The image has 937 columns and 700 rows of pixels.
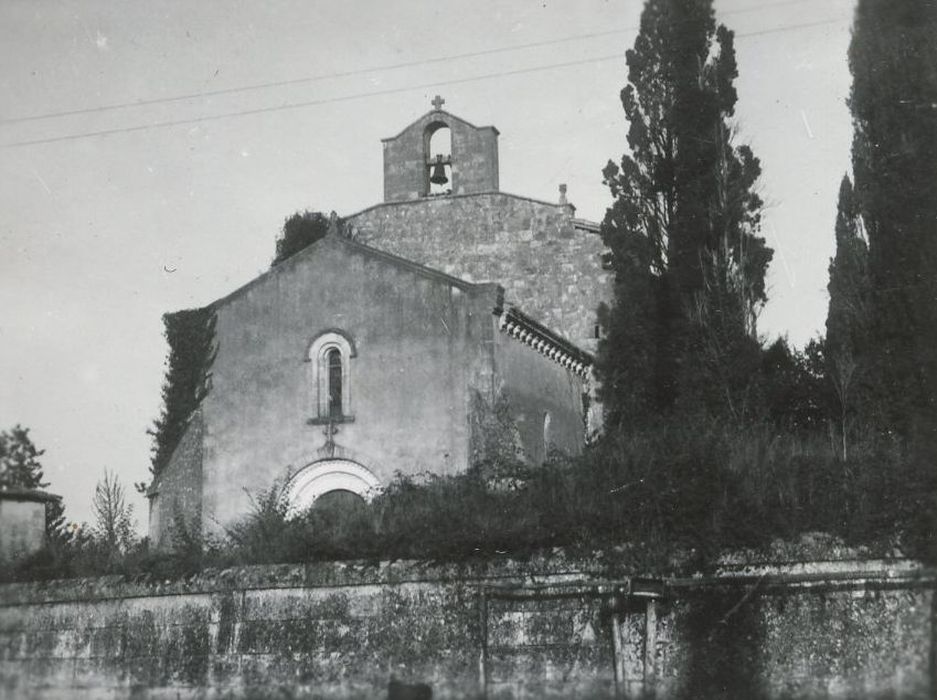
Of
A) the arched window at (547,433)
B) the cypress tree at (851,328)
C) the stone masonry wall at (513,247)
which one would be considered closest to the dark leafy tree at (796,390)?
the cypress tree at (851,328)

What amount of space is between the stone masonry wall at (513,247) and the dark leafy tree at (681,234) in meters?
4.89

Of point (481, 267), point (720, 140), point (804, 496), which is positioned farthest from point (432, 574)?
point (481, 267)

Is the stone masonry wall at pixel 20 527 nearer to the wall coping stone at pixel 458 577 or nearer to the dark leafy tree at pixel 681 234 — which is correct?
the wall coping stone at pixel 458 577

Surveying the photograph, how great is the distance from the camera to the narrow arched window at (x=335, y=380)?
22.9m

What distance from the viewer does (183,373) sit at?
88.6ft

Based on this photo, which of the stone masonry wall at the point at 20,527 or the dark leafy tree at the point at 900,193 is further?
the dark leafy tree at the point at 900,193

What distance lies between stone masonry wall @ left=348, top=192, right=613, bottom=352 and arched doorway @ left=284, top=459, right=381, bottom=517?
9.84 metres

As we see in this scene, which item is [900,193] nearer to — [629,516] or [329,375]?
[629,516]

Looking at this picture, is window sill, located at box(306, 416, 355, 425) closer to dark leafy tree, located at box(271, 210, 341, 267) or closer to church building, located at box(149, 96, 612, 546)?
church building, located at box(149, 96, 612, 546)

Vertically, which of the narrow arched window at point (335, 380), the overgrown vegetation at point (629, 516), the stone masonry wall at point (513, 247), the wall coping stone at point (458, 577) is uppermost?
the stone masonry wall at point (513, 247)

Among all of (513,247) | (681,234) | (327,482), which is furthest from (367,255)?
(513,247)

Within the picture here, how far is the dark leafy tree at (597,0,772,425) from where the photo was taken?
72.6ft

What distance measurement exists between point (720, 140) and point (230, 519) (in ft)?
43.7

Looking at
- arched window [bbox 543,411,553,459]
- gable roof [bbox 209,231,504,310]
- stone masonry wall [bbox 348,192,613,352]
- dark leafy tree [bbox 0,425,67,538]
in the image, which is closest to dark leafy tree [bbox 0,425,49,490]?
dark leafy tree [bbox 0,425,67,538]
